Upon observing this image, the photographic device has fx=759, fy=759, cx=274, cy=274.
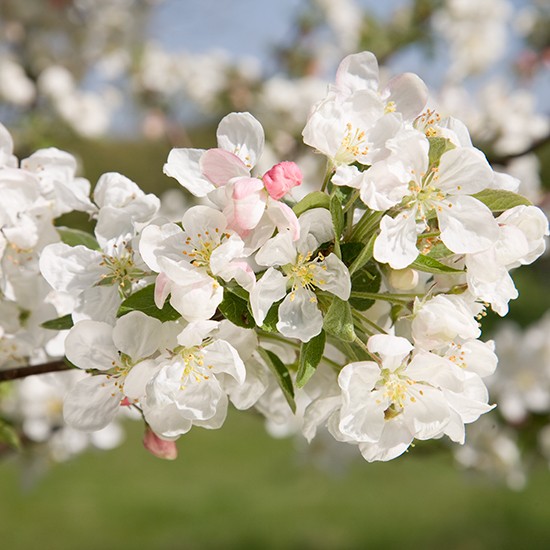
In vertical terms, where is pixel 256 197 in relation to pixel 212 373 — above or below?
above

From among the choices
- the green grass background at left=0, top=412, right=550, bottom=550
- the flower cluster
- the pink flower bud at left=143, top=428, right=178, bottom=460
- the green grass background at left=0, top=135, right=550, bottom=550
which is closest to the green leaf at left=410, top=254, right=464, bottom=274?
the flower cluster

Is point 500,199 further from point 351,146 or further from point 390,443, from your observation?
point 390,443

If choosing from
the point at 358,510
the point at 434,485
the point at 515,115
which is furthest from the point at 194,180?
the point at 434,485

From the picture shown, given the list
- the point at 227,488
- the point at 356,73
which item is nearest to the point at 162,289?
the point at 356,73

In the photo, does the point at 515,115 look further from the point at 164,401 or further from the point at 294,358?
the point at 164,401

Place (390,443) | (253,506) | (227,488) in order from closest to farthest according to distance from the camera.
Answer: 1. (390,443)
2. (253,506)
3. (227,488)

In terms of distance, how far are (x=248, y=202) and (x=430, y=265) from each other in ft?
0.67

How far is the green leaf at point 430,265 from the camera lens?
30.8 inches

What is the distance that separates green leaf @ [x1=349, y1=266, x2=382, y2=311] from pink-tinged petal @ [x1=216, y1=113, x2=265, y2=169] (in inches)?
7.2

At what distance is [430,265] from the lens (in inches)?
31.0

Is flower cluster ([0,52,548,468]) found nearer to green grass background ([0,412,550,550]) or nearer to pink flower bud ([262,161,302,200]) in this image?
pink flower bud ([262,161,302,200])

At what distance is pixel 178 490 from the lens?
6.25m

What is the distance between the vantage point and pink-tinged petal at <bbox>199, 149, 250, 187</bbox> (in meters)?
0.80

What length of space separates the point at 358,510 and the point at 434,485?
3.27ft
